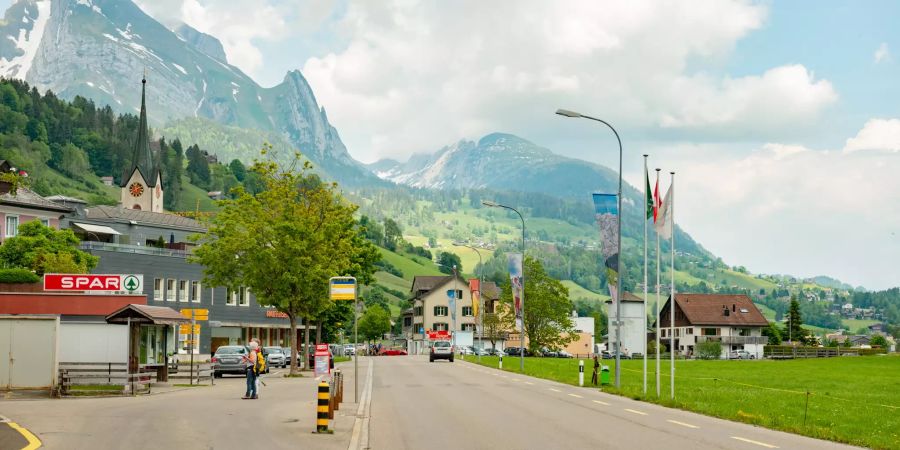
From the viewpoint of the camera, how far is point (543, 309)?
114 m

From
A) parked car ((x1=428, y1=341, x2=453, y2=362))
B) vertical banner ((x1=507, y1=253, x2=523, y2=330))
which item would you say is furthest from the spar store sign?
parked car ((x1=428, y1=341, x2=453, y2=362))

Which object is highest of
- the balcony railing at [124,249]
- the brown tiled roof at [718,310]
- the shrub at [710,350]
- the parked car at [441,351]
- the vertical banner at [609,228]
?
the balcony railing at [124,249]

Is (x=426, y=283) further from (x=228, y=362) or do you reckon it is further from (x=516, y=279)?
(x=228, y=362)

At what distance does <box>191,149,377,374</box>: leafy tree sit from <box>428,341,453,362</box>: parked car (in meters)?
23.4

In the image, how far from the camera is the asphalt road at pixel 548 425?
59.6 ft

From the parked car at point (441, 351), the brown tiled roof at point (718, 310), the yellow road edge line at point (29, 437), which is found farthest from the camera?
the brown tiled roof at point (718, 310)

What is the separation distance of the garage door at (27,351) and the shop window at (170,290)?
62.3 metres

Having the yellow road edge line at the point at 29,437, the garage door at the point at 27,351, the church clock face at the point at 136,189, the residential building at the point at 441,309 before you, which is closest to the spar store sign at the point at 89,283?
the garage door at the point at 27,351

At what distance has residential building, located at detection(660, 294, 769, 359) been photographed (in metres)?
147

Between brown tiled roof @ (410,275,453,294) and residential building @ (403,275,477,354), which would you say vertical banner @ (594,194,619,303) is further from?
brown tiled roof @ (410,275,453,294)

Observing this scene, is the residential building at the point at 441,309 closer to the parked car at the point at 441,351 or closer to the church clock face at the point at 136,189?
the church clock face at the point at 136,189

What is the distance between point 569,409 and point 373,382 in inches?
747

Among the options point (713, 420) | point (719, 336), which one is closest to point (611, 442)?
point (713, 420)

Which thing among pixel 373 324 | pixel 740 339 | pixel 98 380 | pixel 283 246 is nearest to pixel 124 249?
pixel 283 246
